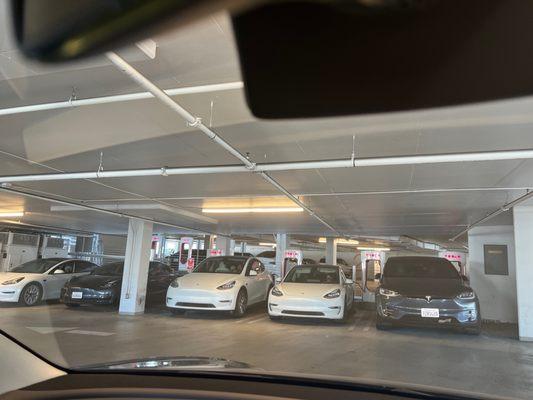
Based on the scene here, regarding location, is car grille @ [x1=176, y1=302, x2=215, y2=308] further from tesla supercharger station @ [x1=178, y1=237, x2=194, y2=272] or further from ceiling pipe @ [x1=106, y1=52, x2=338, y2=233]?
tesla supercharger station @ [x1=178, y1=237, x2=194, y2=272]

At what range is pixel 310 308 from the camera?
9.36 meters

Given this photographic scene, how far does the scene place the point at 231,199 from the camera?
10.4 metres

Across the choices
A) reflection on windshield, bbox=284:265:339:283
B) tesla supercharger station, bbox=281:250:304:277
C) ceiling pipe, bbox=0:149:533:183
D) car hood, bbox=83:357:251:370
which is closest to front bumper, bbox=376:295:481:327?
reflection on windshield, bbox=284:265:339:283

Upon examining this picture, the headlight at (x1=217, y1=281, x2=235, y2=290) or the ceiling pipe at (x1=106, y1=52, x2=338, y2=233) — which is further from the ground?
the ceiling pipe at (x1=106, y1=52, x2=338, y2=233)

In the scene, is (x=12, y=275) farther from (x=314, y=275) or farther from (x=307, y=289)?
(x=314, y=275)

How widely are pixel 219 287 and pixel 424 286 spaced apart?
4253 millimetres

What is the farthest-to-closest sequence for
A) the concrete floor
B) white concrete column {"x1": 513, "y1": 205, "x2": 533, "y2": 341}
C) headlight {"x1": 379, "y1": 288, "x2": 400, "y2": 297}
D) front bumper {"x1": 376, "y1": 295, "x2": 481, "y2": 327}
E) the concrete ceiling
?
white concrete column {"x1": 513, "y1": 205, "x2": 533, "y2": 341} → headlight {"x1": 379, "y1": 288, "x2": 400, "y2": 297} → front bumper {"x1": 376, "y1": 295, "x2": 481, "y2": 327} → the concrete floor → the concrete ceiling

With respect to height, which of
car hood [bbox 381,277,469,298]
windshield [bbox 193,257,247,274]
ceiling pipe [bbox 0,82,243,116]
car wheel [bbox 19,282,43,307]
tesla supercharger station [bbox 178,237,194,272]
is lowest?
car wheel [bbox 19,282,43,307]

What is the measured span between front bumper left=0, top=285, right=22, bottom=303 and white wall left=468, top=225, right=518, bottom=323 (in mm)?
11192

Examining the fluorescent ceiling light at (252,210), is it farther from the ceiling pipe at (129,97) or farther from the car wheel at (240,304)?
the ceiling pipe at (129,97)

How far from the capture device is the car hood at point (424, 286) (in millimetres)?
8287

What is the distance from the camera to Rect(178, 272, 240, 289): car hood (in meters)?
10.1

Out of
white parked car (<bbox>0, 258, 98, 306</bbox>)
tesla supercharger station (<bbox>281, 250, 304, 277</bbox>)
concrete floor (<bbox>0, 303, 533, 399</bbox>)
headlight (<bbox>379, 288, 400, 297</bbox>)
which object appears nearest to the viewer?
concrete floor (<bbox>0, 303, 533, 399</bbox>)

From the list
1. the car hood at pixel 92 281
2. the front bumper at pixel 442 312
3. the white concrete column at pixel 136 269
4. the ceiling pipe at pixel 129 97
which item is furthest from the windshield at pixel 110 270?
the ceiling pipe at pixel 129 97
